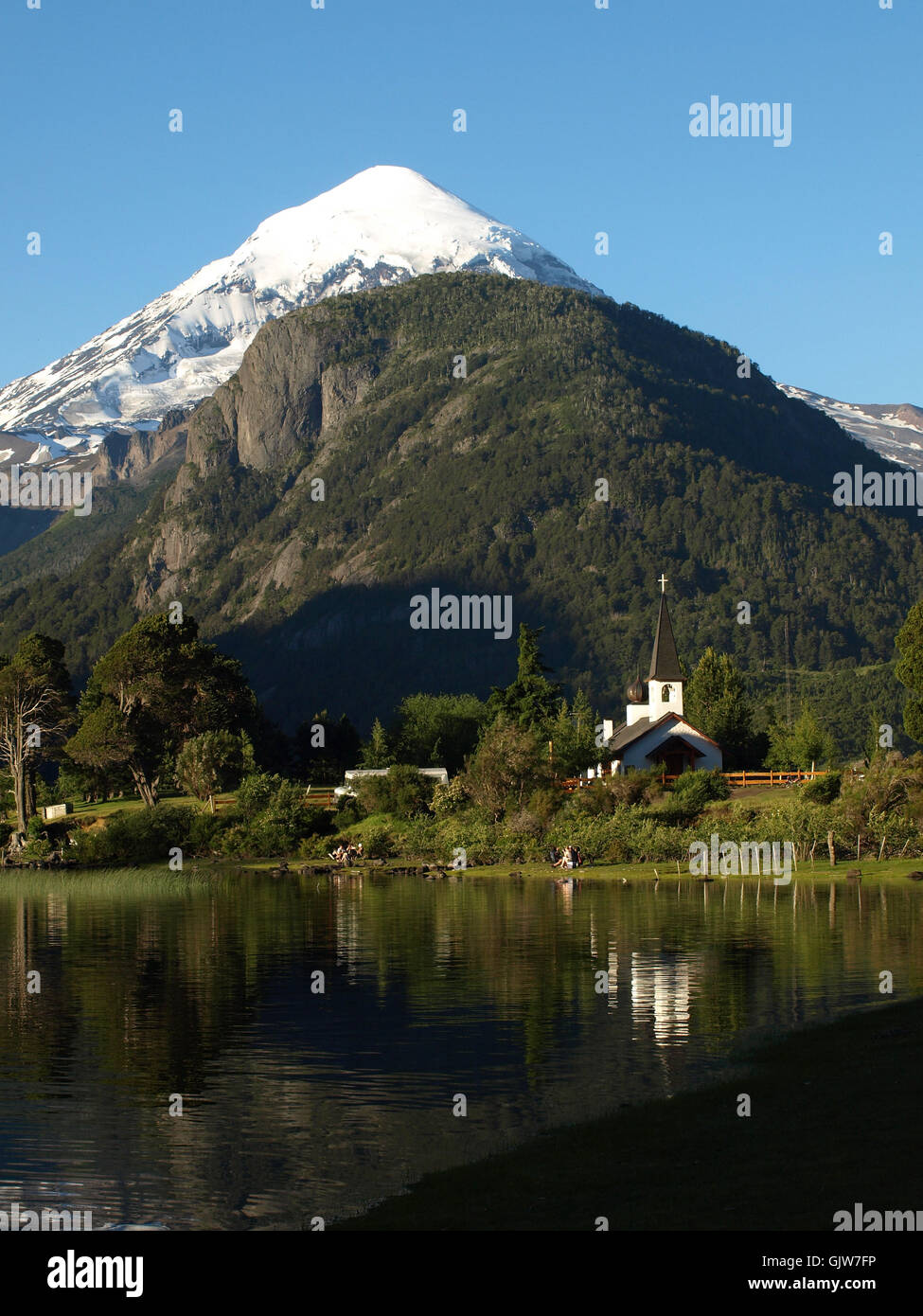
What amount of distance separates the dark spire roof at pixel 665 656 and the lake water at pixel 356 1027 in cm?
5008

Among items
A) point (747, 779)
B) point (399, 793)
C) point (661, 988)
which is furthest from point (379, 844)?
point (661, 988)

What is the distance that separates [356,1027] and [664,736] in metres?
73.7

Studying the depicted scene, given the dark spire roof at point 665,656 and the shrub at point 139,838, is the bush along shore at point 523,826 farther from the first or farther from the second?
the dark spire roof at point 665,656

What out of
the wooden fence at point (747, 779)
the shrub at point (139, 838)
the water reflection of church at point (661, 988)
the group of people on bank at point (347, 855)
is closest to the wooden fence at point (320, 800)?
the shrub at point (139, 838)

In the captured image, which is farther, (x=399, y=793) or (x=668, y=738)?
(x=668, y=738)

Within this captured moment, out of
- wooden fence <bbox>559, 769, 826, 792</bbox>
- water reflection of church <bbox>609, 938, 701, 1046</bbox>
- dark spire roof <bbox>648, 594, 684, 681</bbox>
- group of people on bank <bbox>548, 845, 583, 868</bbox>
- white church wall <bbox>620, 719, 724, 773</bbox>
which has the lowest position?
group of people on bank <bbox>548, 845, 583, 868</bbox>

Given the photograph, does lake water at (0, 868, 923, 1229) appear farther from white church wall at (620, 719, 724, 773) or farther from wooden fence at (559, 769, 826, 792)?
white church wall at (620, 719, 724, 773)

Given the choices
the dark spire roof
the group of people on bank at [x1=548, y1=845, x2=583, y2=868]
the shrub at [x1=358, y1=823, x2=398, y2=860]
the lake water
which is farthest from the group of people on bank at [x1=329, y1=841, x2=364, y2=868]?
the dark spire roof

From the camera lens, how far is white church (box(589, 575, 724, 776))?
99.6 metres

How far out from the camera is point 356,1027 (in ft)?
94.8

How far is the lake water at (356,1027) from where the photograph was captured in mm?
18594

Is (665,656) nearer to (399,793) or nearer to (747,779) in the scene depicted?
(747,779)
